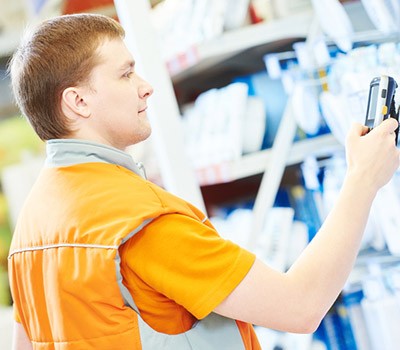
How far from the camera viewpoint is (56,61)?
1.34 m

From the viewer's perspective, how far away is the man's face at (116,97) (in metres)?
1.34

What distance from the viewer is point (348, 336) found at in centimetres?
214

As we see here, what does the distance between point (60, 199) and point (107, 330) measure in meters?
0.26

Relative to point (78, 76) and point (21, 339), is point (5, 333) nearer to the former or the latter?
point (21, 339)

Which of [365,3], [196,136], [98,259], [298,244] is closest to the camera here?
[98,259]

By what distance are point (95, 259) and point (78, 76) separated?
1.16 ft

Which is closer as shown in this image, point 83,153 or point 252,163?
point 83,153

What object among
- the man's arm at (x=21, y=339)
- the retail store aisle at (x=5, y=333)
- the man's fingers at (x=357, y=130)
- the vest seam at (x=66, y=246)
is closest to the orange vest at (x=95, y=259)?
the vest seam at (x=66, y=246)

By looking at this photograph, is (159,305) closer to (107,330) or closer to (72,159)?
(107,330)

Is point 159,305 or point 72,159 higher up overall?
point 72,159

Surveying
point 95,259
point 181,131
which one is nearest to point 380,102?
point 95,259

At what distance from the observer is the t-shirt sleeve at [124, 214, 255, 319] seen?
3.89ft

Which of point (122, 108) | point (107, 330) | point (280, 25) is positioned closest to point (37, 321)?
point (107, 330)

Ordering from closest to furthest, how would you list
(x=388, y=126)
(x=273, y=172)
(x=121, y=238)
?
(x=121, y=238) → (x=388, y=126) → (x=273, y=172)
